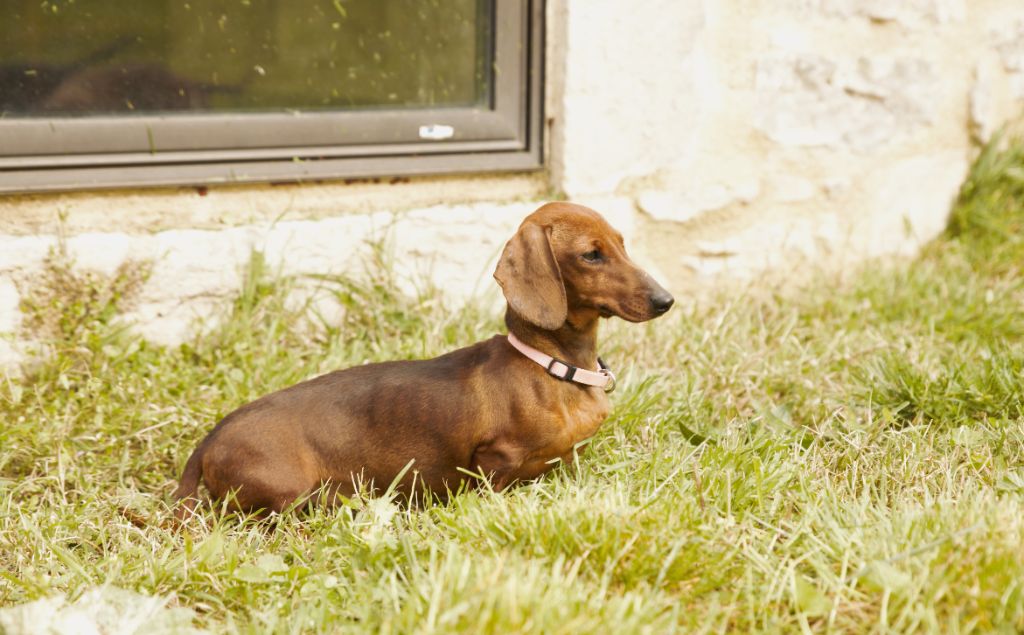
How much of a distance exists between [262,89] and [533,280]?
1.76m

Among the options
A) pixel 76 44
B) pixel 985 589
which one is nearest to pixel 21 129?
pixel 76 44

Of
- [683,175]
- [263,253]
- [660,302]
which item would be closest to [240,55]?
[263,253]

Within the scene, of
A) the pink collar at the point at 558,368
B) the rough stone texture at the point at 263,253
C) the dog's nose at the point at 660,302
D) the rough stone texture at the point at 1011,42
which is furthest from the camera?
the rough stone texture at the point at 1011,42

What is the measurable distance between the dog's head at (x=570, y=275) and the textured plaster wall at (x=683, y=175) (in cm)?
134

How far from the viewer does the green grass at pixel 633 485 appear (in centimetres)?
199

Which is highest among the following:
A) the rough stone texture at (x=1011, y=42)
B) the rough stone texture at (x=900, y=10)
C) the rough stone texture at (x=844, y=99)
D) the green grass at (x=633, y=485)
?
the rough stone texture at (x=900, y=10)

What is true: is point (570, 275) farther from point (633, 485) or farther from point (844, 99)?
point (844, 99)

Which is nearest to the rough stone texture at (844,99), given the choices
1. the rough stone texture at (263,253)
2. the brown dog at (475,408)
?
the rough stone texture at (263,253)

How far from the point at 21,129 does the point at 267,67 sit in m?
0.91

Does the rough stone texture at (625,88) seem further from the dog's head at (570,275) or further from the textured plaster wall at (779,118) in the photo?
the dog's head at (570,275)

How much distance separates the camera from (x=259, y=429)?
8.71ft

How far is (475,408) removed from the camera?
2.63m

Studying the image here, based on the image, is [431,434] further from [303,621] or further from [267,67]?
[267,67]

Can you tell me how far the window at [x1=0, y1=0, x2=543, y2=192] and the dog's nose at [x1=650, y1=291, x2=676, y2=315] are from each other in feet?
5.43
